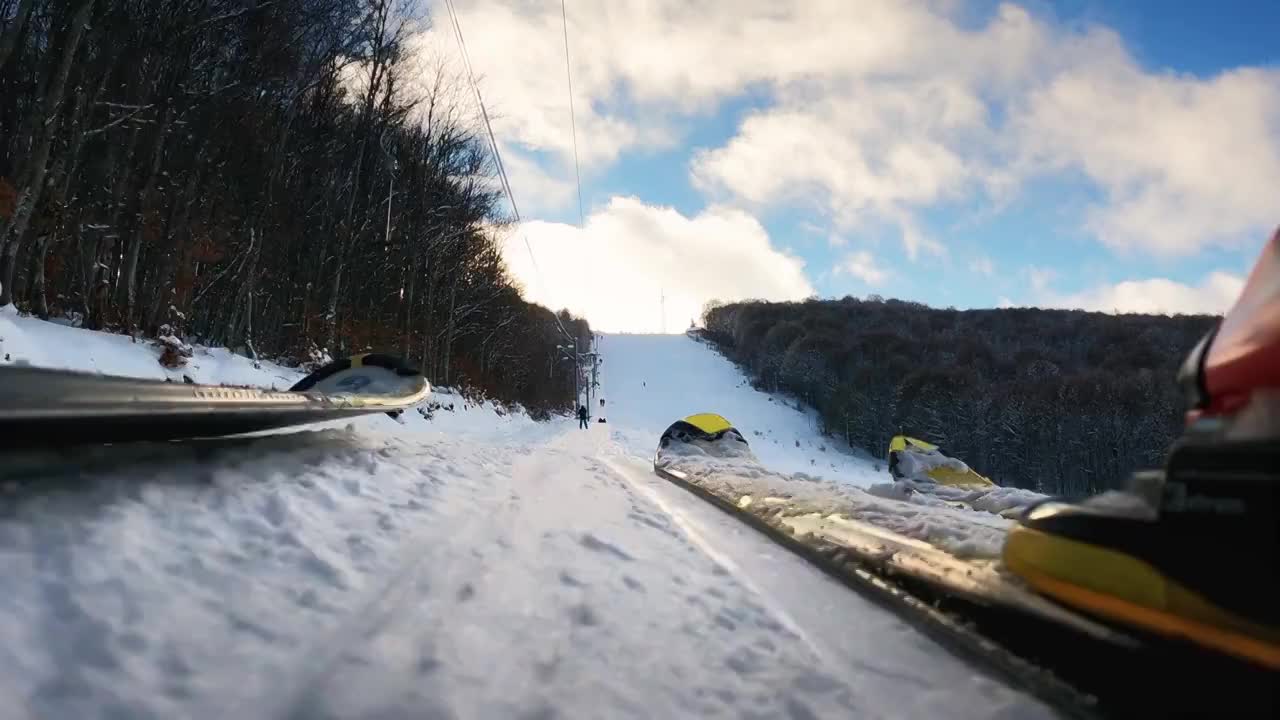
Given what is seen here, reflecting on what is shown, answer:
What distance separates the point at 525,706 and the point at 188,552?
1469 mm

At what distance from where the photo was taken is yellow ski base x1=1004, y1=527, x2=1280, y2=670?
1.06m

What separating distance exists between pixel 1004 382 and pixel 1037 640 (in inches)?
1569

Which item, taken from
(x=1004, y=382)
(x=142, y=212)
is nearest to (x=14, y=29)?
(x=142, y=212)

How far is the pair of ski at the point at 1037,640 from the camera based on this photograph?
43.6 inches

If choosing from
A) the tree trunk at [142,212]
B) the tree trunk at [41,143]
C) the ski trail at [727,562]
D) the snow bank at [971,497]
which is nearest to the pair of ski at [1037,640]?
the ski trail at [727,562]

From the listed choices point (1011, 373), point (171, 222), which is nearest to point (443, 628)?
point (171, 222)

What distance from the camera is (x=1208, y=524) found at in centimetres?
109

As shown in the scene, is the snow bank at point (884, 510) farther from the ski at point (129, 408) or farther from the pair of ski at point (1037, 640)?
the ski at point (129, 408)

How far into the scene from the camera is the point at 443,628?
1943 millimetres

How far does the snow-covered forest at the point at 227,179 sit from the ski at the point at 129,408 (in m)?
5.37

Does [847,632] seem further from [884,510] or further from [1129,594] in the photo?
[884,510]

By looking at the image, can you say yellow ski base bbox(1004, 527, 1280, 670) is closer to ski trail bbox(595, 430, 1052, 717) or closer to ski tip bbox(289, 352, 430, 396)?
ski trail bbox(595, 430, 1052, 717)

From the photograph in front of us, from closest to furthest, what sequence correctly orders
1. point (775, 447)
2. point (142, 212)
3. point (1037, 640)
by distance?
point (1037, 640)
point (142, 212)
point (775, 447)

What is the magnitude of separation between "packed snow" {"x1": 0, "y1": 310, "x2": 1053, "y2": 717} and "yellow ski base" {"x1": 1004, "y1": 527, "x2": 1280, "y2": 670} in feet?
1.07
